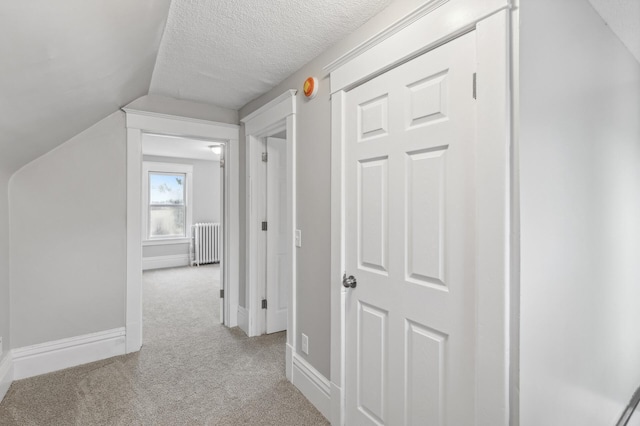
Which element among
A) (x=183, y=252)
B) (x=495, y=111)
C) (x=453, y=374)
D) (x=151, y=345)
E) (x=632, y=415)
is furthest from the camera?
(x=183, y=252)

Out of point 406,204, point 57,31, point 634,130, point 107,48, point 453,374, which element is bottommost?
point 453,374

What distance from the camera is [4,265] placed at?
218 cm

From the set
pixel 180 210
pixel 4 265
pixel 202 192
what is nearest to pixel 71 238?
pixel 4 265

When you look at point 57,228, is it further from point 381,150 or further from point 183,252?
point 183,252

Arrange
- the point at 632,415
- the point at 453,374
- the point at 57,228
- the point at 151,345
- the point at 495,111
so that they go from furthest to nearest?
the point at 151,345 → the point at 57,228 → the point at 632,415 → the point at 453,374 → the point at 495,111

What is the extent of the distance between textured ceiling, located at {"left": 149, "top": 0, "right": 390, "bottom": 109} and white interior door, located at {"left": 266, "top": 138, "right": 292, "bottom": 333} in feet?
2.26

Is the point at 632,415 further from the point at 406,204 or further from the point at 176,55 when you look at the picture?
the point at 176,55

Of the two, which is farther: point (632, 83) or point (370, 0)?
point (632, 83)

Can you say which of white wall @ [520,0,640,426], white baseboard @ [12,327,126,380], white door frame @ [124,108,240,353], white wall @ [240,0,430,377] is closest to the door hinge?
white wall @ [520,0,640,426]

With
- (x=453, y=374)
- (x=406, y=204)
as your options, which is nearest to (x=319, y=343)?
(x=453, y=374)

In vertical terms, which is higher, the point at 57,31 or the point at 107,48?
the point at 107,48

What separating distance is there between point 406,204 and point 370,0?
3.31ft

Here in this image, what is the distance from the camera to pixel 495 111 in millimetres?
1071

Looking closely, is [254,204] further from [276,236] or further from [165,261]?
[165,261]
